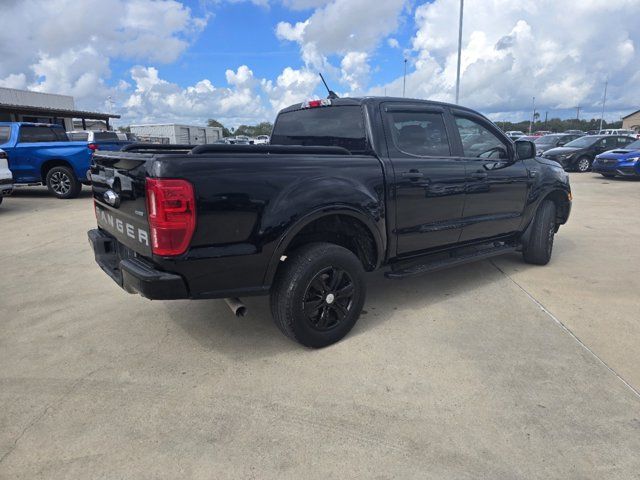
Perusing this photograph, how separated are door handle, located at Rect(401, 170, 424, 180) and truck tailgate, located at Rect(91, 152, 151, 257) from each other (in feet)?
6.31

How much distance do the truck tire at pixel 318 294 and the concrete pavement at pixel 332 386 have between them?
175 millimetres

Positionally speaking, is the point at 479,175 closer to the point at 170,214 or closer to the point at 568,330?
the point at 568,330

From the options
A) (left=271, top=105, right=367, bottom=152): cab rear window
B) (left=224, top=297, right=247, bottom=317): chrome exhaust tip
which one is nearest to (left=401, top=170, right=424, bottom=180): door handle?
(left=271, top=105, right=367, bottom=152): cab rear window

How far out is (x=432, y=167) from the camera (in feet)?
12.5

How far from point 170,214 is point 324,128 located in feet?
6.39

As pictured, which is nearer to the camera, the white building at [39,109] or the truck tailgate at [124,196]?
the truck tailgate at [124,196]

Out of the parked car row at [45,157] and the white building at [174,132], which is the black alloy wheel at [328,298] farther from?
the white building at [174,132]

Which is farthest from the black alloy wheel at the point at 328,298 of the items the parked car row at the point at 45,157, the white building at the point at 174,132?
the white building at the point at 174,132

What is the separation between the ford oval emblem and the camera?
309 cm

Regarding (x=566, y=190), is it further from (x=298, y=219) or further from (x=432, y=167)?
(x=298, y=219)

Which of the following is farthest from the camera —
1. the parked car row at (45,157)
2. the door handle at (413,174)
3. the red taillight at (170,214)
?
the parked car row at (45,157)

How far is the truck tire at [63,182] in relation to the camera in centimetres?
1041

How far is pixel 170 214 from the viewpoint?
257cm

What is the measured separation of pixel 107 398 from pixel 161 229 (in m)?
1.06
